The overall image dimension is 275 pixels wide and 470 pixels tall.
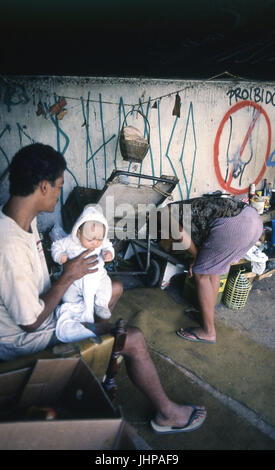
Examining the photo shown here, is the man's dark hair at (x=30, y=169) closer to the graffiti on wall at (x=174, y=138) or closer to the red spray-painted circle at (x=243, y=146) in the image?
the graffiti on wall at (x=174, y=138)

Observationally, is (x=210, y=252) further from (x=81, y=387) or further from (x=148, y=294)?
(x=81, y=387)

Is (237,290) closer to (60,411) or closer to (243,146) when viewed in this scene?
(60,411)

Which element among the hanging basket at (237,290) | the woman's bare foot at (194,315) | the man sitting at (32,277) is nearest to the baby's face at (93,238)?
the man sitting at (32,277)

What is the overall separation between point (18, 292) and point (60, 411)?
59 cm

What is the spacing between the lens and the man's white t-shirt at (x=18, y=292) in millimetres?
1411

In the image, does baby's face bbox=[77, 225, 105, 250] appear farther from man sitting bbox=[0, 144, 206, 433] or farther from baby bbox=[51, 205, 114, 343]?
man sitting bbox=[0, 144, 206, 433]

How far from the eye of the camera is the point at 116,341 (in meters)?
1.49

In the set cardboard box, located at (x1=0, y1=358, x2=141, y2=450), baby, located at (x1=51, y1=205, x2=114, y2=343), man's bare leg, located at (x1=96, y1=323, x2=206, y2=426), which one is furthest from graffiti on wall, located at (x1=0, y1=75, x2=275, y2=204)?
cardboard box, located at (x1=0, y1=358, x2=141, y2=450)

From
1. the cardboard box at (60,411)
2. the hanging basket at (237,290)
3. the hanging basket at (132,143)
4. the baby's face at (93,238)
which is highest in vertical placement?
the hanging basket at (132,143)

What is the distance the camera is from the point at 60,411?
1.31 m

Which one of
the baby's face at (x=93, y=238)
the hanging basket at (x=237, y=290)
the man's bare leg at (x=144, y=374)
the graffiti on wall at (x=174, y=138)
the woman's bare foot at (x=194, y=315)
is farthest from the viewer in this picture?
the graffiti on wall at (x=174, y=138)

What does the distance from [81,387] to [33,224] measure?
39.9 inches

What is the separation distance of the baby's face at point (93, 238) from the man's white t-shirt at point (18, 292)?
469 mm

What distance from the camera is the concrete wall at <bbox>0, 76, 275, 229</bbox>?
4133mm
